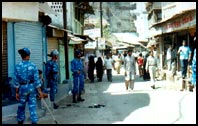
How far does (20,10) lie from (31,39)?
3.91 metres

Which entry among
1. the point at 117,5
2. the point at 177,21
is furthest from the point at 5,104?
the point at 117,5

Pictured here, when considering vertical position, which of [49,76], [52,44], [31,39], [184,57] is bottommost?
[49,76]

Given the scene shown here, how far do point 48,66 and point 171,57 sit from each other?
11376 millimetres

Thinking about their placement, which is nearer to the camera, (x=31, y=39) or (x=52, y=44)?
(x=31, y=39)

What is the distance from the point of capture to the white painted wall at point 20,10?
9203mm

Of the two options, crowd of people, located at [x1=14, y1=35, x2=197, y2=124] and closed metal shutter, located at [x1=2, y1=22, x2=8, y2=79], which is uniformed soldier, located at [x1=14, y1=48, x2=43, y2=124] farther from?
closed metal shutter, located at [x1=2, y1=22, x2=8, y2=79]

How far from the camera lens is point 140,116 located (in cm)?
957

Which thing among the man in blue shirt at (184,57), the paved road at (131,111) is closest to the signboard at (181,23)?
the man in blue shirt at (184,57)

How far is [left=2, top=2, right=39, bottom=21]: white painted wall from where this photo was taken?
9203mm

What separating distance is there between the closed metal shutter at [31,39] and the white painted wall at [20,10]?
2057 mm

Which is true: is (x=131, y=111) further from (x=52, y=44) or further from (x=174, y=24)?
(x=174, y=24)

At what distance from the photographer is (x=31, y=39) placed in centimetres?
1366

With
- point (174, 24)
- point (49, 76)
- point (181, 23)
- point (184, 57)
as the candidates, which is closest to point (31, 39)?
point (49, 76)

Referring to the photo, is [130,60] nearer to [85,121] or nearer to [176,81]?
[176,81]
